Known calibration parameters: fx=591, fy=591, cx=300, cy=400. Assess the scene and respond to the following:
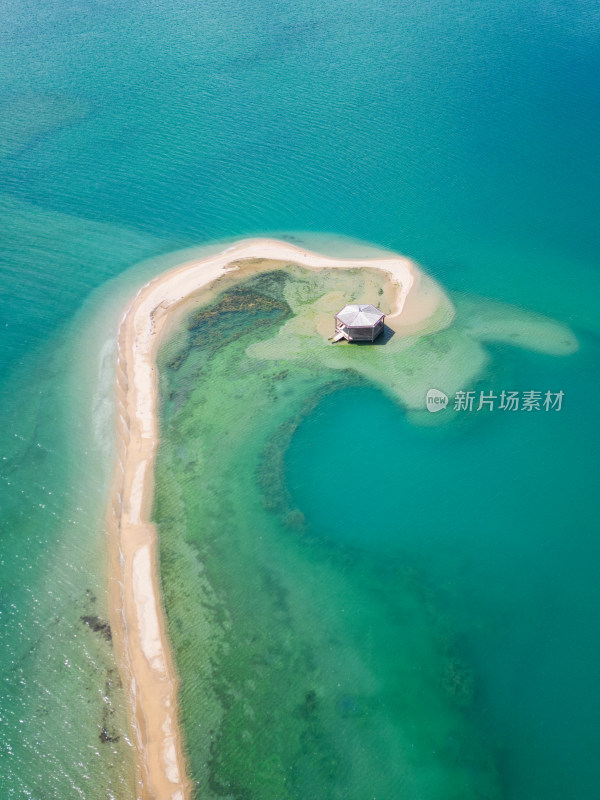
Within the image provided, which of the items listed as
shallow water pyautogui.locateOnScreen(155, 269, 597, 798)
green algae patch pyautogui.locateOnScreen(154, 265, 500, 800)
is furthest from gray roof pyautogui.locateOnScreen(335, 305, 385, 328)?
green algae patch pyautogui.locateOnScreen(154, 265, 500, 800)

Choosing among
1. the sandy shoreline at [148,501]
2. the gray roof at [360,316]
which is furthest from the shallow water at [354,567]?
the gray roof at [360,316]

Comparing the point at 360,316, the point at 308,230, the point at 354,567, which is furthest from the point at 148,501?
the point at 308,230

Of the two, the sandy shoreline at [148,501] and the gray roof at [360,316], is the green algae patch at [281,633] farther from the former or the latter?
the gray roof at [360,316]

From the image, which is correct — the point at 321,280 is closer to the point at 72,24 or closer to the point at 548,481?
the point at 548,481

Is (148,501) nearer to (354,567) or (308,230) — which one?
(354,567)

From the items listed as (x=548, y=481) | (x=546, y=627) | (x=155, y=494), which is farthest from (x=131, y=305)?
(x=546, y=627)
